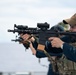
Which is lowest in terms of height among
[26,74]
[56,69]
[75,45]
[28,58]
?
[28,58]

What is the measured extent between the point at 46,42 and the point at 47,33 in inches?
9.2

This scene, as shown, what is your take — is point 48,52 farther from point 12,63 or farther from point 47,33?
point 12,63

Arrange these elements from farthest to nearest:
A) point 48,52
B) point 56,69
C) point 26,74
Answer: point 26,74 < point 56,69 < point 48,52

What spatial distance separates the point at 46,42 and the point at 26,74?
244 inches

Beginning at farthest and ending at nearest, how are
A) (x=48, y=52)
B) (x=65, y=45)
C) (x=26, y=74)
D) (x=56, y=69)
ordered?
(x=26, y=74) < (x=56, y=69) < (x=48, y=52) < (x=65, y=45)

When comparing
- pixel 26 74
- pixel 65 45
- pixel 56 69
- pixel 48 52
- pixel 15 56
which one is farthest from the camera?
pixel 15 56

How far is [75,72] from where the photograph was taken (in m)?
13.0

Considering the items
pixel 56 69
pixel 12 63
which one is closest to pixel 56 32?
pixel 56 69

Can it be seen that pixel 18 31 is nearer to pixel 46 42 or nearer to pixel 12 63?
pixel 46 42

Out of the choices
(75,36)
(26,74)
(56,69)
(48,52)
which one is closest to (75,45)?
(75,36)

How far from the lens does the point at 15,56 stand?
32312mm

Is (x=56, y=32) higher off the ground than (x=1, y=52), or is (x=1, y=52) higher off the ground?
(x=56, y=32)

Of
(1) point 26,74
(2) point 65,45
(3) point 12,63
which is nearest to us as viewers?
(2) point 65,45

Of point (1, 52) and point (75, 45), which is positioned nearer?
point (75, 45)
